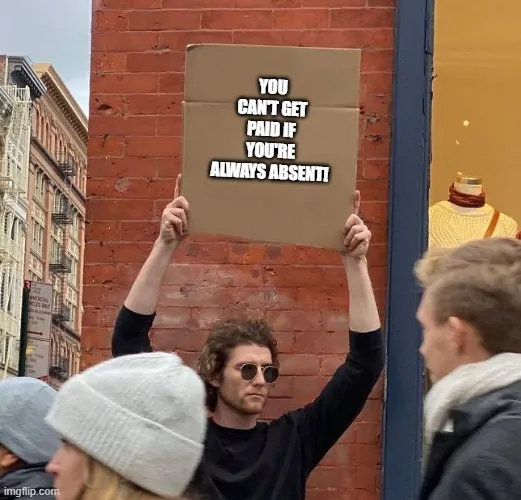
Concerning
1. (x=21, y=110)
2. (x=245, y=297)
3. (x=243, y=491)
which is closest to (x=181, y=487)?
(x=243, y=491)

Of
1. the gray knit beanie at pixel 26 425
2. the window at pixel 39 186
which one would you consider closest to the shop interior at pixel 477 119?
the gray knit beanie at pixel 26 425

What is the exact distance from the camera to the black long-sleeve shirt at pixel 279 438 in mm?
3537

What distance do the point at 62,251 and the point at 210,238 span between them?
203ft

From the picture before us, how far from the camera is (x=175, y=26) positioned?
484cm

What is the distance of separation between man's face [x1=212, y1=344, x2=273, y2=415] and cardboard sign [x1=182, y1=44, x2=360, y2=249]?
1.35 feet

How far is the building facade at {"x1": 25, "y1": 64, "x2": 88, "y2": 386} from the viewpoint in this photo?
56656mm

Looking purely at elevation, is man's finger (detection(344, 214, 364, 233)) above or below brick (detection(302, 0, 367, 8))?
below

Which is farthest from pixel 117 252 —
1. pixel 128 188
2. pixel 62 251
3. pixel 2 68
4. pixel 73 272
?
pixel 73 272

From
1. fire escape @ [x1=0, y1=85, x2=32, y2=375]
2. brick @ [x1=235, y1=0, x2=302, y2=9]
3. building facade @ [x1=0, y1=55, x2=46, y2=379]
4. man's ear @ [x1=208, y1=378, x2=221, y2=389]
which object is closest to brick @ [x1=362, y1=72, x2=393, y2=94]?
brick @ [x1=235, y1=0, x2=302, y2=9]

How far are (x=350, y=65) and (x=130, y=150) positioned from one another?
1290 millimetres

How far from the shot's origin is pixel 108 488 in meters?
2.07

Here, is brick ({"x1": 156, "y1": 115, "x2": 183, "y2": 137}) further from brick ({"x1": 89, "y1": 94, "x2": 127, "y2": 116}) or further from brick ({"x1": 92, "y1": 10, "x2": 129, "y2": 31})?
brick ({"x1": 92, "y1": 10, "x2": 129, "y2": 31})

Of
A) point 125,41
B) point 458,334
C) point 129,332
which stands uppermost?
point 125,41

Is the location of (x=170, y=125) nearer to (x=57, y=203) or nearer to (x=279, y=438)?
(x=279, y=438)
